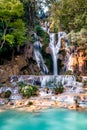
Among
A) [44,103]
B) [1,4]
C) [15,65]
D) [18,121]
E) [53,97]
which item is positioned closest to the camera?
[18,121]

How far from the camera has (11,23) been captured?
76.3 feet

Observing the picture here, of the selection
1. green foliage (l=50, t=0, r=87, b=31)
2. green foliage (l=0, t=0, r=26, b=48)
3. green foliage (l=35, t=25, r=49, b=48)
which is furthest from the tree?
green foliage (l=50, t=0, r=87, b=31)

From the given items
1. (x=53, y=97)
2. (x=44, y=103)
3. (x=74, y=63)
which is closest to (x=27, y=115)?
(x=44, y=103)

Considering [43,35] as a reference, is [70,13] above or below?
above

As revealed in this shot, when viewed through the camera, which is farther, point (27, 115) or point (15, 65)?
point (15, 65)

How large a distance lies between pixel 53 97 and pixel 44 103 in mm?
1631

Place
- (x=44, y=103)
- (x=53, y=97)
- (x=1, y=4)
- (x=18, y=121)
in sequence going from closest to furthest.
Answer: (x=18, y=121) < (x=44, y=103) < (x=53, y=97) < (x=1, y=4)

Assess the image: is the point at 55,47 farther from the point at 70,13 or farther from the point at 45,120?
the point at 45,120

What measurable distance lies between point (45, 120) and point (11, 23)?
1141 centimetres

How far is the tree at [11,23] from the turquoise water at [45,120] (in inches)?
339

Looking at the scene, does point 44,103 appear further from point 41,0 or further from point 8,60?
point 41,0

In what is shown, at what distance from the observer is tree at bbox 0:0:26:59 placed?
72.7 feet

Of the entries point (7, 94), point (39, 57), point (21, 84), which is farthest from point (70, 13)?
point (7, 94)

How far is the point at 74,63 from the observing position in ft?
93.6
